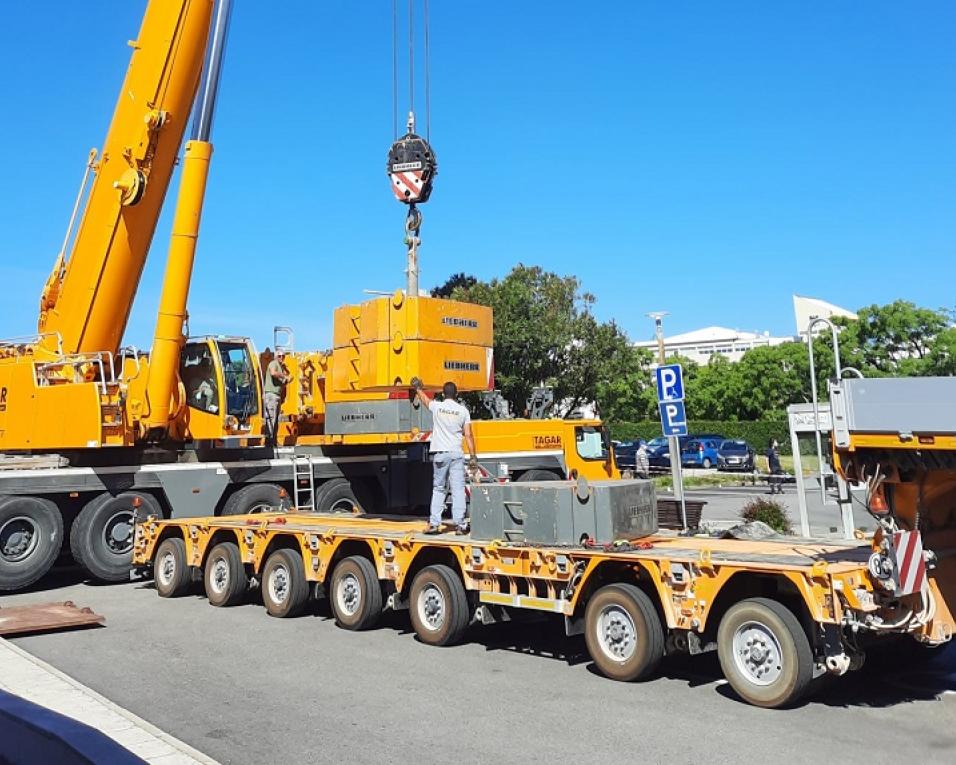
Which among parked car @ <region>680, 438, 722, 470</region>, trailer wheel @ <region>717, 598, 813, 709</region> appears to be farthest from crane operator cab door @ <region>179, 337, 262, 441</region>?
parked car @ <region>680, 438, 722, 470</region>

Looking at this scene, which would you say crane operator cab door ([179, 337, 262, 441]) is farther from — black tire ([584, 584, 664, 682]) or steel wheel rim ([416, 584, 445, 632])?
black tire ([584, 584, 664, 682])

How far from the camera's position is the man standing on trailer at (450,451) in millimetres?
10414

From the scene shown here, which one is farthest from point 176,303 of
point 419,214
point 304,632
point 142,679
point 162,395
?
point 142,679

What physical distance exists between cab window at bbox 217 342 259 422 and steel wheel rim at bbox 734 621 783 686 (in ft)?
35.8

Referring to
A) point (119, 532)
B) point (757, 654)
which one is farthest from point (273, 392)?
point (757, 654)

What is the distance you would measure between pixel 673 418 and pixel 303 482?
21.9 ft

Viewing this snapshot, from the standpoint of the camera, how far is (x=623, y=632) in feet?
25.6

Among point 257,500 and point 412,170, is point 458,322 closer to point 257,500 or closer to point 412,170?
point 412,170

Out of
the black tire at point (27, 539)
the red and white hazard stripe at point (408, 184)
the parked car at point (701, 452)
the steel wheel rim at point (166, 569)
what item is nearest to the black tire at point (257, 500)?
the steel wheel rim at point (166, 569)

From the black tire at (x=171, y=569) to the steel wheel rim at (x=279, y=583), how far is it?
1897 mm

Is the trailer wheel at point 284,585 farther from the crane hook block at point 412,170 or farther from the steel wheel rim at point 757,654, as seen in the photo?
the steel wheel rim at point 757,654

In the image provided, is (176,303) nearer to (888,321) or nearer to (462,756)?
(462,756)

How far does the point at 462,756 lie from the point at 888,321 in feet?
178

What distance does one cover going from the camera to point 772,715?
6.65 meters
